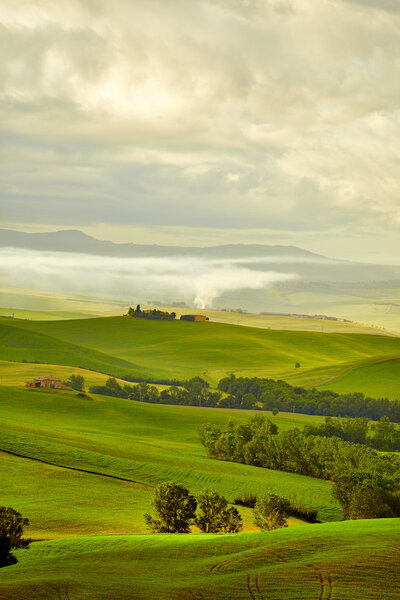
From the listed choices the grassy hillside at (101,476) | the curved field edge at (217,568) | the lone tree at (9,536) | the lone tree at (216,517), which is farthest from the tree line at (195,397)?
the lone tree at (9,536)

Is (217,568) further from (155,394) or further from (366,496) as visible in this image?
(155,394)

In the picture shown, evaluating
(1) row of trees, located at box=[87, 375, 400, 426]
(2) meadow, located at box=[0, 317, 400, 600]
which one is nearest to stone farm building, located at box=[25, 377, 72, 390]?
(1) row of trees, located at box=[87, 375, 400, 426]

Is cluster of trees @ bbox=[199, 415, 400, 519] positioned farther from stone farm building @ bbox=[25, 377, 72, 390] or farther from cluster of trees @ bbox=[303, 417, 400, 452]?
stone farm building @ bbox=[25, 377, 72, 390]

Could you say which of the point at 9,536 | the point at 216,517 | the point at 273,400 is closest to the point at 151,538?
the point at 9,536

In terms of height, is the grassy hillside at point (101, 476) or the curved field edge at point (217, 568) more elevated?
the curved field edge at point (217, 568)

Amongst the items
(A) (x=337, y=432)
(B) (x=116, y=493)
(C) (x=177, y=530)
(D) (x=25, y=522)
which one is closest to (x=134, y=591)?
(D) (x=25, y=522)

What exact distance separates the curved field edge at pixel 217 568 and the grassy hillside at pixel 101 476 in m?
11.3

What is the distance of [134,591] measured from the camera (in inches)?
1045

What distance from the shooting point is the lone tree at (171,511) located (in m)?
45.5

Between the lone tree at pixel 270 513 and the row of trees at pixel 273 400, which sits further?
the row of trees at pixel 273 400

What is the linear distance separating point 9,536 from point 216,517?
1743cm

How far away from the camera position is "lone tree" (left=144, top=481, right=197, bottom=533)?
45.5 metres

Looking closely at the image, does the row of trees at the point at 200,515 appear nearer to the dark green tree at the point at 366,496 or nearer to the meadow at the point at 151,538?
the meadow at the point at 151,538

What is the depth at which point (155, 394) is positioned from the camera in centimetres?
17188
